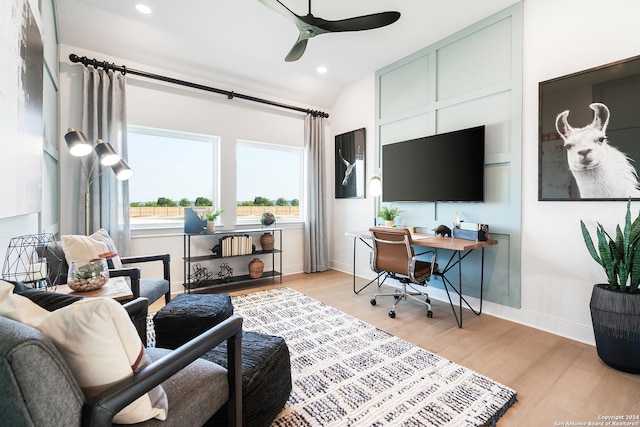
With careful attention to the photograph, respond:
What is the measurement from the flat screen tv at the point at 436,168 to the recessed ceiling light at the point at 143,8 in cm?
290

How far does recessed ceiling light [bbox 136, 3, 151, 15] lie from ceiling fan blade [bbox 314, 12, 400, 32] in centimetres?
162

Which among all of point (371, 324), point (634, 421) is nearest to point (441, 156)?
point (371, 324)

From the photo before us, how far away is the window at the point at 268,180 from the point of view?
14.2ft

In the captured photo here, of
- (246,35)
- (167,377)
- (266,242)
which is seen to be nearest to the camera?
(167,377)

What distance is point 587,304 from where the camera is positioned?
7.82ft

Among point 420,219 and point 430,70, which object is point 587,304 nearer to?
point 420,219

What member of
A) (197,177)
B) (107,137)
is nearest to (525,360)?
(197,177)

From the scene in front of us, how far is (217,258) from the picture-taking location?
3.77 metres

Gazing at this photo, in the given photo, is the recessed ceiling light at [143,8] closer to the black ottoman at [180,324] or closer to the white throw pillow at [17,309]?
the black ottoman at [180,324]

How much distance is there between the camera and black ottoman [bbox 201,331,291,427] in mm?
1331

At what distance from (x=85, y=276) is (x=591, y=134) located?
357 centimetres

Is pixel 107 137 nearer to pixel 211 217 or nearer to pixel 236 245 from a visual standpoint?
pixel 211 217

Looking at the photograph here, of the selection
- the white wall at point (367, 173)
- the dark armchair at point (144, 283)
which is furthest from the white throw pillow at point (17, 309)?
the white wall at point (367, 173)

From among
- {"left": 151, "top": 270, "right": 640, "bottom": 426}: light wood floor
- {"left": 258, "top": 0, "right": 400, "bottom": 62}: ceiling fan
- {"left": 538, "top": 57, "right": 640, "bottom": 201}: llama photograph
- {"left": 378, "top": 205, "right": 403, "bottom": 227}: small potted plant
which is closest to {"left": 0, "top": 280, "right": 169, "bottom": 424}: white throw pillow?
{"left": 151, "top": 270, "right": 640, "bottom": 426}: light wood floor
